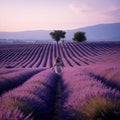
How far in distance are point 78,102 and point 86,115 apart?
2.00 ft

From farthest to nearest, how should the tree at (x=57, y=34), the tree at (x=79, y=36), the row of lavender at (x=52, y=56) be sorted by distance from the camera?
the tree at (x=79, y=36) < the tree at (x=57, y=34) < the row of lavender at (x=52, y=56)

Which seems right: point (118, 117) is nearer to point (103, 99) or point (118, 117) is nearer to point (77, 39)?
point (103, 99)

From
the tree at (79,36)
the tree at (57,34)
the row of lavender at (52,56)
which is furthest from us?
the tree at (79,36)

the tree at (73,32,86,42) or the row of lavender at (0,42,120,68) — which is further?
the tree at (73,32,86,42)

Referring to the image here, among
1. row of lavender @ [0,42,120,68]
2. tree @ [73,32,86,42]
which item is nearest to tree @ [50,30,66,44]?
tree @ [73,32,86,42]

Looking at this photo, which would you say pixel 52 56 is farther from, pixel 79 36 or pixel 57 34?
pixel 79 36

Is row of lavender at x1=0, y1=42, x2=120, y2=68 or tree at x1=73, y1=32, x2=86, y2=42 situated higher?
tree at x1=73, y1=32, x2=86, y2=42

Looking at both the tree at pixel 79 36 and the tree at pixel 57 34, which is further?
the tree at pixel 79 36

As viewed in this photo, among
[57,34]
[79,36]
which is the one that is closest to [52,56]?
[57,34]

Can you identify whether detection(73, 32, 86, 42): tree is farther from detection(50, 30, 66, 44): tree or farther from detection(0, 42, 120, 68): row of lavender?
detection(0, 42, 120, 68): row of lavender

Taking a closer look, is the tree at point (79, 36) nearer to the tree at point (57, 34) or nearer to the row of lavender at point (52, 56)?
the tree at point (57, 34)

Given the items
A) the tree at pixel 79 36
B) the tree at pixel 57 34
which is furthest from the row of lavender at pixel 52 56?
the tree at pixel 57 34

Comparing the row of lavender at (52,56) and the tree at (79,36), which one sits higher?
the tree at (79,36)

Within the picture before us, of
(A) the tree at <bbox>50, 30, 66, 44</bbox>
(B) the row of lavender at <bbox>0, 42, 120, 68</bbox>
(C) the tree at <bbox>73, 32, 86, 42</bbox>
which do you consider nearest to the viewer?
(B) the row of lavender at <bbox>0, 42, 120, 68</bbox>
